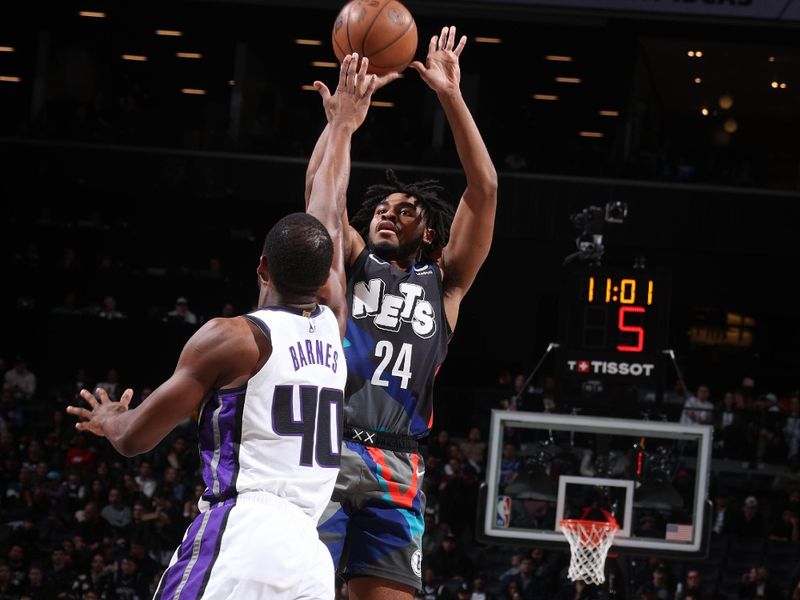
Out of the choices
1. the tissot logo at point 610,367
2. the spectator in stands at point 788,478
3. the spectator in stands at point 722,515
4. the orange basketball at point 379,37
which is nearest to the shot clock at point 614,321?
the tissot logo at point 610,367

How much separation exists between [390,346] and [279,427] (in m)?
1.28

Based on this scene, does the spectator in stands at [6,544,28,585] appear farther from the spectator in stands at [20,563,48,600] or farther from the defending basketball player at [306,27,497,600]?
the defending basketball player at [306,27,497,600]

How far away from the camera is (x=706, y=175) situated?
2011 centimetres

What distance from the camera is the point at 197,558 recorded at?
362 centimetres

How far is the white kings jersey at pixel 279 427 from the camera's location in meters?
3.64

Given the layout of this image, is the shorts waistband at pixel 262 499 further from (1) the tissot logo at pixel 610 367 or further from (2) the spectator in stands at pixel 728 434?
(2) the spectator in stands at pixel 728 434

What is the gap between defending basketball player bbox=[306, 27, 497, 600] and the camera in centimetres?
474

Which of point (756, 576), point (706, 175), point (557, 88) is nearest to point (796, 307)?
point (706, 175)

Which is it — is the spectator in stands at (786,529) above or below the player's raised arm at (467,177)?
below

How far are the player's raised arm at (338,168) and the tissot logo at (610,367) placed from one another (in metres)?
6.23

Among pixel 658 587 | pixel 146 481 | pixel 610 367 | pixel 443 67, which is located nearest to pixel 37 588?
pixel 146 481

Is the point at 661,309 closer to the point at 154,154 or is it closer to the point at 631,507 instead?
the point at 631,507

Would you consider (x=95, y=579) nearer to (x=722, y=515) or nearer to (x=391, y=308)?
(x=722, y=515)

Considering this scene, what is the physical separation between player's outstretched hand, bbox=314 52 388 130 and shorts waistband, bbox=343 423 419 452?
1.14 metres
